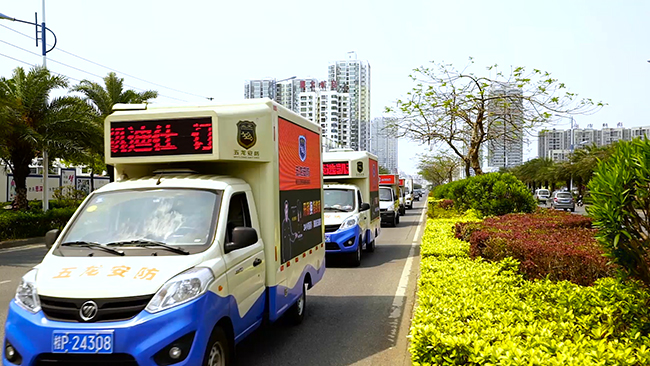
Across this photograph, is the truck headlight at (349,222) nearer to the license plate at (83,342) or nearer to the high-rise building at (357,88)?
the license plate at (83,342)

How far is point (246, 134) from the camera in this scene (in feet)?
18.9

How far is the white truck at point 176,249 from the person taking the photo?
4016mm

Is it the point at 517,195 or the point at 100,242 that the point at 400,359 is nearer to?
the point at 100,242

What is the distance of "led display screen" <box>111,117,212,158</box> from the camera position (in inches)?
216

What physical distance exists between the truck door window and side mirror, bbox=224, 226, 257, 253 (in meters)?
0.12

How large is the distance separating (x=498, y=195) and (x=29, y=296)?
658 inches

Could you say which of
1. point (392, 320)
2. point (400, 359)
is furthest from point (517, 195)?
point (400, 359)

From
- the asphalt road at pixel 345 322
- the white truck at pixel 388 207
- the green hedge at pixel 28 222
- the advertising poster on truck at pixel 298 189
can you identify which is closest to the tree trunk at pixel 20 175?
the green hedge at pixel 28 222

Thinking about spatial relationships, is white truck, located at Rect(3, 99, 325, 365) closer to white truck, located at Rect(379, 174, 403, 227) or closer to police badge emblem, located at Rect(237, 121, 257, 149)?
A: police badge emblem, located at Rect(237, 121, 257, 149)

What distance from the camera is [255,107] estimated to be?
5.91 meters

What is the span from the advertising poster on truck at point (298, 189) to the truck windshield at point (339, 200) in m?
4.67

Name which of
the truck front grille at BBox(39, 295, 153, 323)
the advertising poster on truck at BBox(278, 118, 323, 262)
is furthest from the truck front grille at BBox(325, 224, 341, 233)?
the truck front grille at BBox(39, 295, 153, 323)

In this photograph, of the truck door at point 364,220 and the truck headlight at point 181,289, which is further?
the truck door at point 364,220

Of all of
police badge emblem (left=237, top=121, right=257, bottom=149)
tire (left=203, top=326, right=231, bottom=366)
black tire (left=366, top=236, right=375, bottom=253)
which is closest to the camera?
tire (left=203, top=326, right=231, bottom=366)
